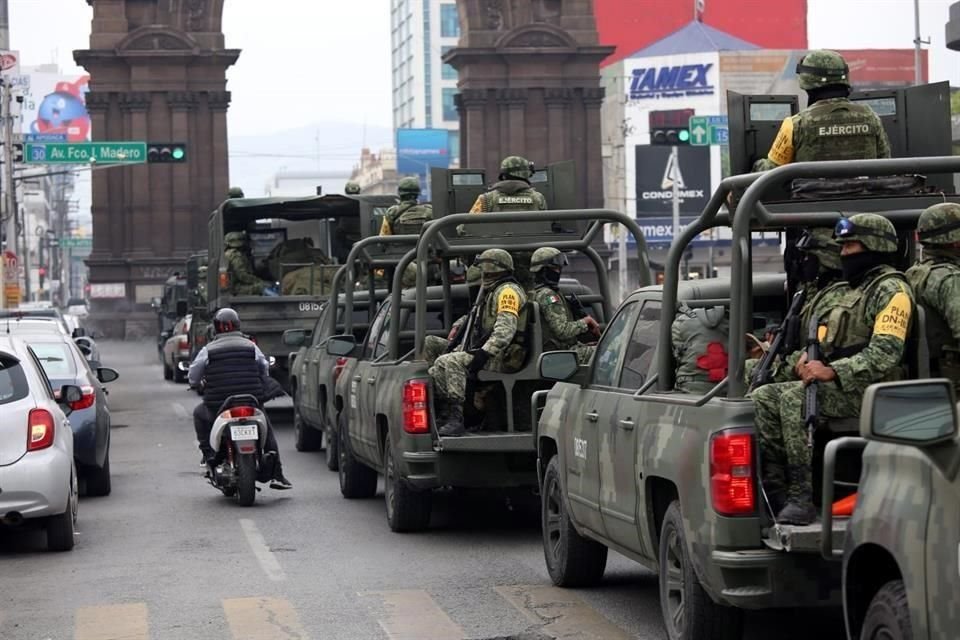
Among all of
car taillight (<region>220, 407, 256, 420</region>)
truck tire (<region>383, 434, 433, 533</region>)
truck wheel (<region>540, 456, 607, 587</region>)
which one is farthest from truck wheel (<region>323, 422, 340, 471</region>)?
truck wheel (<region>540, 456, 607, 587</region>)

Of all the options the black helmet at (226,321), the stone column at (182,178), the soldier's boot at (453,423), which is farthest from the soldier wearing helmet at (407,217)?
the stone column at (182,178)

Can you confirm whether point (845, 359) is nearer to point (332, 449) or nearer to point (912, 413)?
point (912, 413)

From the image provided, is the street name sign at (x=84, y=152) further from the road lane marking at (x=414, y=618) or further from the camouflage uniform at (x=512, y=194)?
the road lane marking at (x=414, y=618)

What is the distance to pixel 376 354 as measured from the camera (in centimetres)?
1451

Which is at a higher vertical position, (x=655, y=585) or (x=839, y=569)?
(x=839, y=569)

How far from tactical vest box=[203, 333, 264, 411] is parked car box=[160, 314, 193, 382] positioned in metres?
19.7

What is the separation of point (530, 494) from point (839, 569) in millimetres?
6089

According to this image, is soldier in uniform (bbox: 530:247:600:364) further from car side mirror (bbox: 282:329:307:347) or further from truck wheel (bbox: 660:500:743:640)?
car side mirror (bbox: 282:329:307:347)

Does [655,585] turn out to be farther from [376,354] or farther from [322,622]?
[376,354]

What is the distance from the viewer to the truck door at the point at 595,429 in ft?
29.7

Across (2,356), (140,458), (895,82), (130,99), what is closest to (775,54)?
(895,82)

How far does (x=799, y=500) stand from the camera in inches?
281

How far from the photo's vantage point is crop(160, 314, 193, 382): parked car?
3593cm

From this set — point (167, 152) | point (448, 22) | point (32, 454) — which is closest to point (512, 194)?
point (32, 454)
